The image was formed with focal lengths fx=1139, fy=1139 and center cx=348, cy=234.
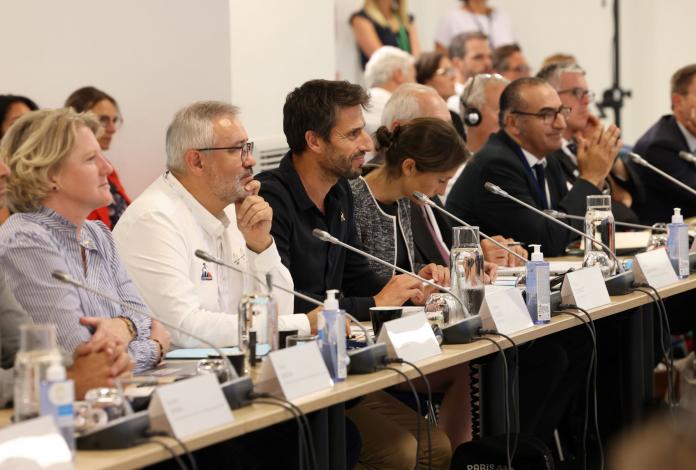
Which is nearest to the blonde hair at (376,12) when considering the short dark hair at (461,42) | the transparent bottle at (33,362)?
the short dark hair at (461,42)

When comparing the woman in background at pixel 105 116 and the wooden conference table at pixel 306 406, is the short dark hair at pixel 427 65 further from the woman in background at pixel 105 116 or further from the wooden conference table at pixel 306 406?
the wooden conference table at pixel 306 406

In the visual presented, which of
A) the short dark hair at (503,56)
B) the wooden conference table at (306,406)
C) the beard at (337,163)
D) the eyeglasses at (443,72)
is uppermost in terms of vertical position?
the short dark hair at (503,56)

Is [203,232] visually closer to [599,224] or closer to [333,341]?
[333,341]

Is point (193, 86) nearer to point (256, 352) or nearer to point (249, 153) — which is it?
point (249, 153)

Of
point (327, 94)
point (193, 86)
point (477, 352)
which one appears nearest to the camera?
point (477, 352)

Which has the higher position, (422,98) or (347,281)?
(422,98)

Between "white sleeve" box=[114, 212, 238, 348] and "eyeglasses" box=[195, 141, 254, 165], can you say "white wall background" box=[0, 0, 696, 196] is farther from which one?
"white sleeve" box=[114, 212, 238, 348]

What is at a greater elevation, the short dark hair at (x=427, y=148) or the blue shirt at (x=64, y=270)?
the short dark hair at (x=427, y=148)

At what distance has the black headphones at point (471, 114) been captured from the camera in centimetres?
496

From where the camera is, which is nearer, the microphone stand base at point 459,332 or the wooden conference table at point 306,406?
the wooden conference table at point 306,406

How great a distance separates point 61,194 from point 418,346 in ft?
2.56

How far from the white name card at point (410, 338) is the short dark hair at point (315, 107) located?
1.02 metres

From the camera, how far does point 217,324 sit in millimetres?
2508

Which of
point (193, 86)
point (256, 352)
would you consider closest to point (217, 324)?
point (256, 352)
